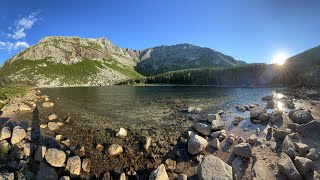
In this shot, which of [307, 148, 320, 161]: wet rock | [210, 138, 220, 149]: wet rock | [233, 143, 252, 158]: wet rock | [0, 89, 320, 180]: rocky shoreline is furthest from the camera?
[210, 138, 220, 149]: wet rock

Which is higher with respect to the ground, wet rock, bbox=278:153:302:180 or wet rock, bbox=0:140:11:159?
wet rock, bbox=0:140:11:159

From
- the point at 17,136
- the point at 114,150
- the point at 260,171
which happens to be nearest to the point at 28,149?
the point at 17,136

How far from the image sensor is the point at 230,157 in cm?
1630

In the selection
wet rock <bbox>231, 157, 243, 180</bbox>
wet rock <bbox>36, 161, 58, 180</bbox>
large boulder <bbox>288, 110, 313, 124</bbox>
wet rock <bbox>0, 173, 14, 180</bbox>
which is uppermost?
large boulder <bbox>288, 110, 313, 124</bbox>

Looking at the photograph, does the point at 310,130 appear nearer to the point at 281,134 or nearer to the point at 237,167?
the point at 281,134

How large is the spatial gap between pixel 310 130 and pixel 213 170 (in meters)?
13.7

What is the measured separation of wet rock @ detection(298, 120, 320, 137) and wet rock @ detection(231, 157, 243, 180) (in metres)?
9.15

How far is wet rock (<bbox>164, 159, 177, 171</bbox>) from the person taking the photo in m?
15.0

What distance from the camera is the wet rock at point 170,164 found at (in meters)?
15.0

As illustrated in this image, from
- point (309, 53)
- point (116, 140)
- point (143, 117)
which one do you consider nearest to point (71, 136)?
point (116, 140)

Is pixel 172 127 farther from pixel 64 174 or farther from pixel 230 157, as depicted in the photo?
pixel 64 174

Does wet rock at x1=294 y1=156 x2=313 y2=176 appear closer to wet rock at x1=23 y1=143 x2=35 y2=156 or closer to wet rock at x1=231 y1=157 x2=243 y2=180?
wet rock at x1=231 y1=157 x2=243 y2=180

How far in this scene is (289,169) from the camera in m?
12.5

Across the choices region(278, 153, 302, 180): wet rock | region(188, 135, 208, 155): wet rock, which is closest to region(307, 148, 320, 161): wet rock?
region(278, 153, 302, 180): wet rock
